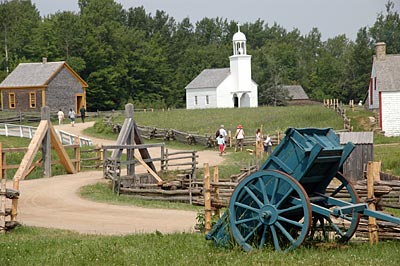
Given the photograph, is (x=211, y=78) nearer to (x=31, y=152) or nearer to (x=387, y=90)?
(x=387, y=90)

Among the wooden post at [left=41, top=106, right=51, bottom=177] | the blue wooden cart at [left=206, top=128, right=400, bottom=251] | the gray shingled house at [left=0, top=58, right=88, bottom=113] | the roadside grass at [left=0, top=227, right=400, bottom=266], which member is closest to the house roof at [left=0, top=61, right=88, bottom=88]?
the gray shingled house at [left=0, top=58, right=88, bottom=113]

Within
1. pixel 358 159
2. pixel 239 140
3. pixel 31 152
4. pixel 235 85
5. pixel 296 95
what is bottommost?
pixel 358 159

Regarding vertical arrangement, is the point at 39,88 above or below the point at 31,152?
above

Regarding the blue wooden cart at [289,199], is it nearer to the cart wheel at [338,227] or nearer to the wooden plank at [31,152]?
the cart wheel at [338,227]

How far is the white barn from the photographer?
50.2 meters

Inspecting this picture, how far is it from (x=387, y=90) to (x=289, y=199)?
4108 cm

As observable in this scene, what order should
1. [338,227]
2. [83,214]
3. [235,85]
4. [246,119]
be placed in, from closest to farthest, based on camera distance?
[338,227], [83,214], [246,119], [235,85]

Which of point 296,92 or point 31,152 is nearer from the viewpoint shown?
point 31,152

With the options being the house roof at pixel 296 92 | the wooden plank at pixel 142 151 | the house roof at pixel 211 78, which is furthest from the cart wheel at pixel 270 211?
the house roof at pixel 296 92

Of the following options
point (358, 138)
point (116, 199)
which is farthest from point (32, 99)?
point (116, 199)

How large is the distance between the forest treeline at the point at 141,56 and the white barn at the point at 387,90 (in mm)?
41236

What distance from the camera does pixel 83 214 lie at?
65.9ft

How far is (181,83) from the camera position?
353 ft

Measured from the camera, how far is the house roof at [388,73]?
5141 centimetres
